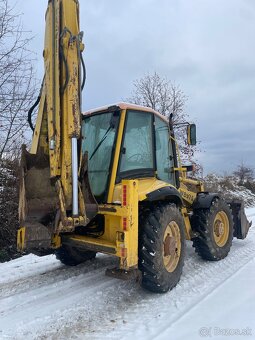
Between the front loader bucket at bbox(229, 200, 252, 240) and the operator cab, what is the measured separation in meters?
2.57

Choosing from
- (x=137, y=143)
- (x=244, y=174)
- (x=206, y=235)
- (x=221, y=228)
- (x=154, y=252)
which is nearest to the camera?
(x=154, y=252)

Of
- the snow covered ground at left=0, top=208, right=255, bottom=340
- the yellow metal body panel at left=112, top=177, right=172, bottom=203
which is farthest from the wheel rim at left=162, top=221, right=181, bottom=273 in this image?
the yellow metal body panel at left=112, top=177, right=172, bottom=203

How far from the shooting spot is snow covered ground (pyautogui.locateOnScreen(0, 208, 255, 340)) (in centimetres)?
363

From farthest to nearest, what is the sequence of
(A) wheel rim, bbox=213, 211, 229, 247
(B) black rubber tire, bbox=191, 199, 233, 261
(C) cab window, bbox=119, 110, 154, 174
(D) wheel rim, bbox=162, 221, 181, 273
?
(A) wheel rim, bbox=213, 211, 229, 247
(B) black rubber tire, bbox=191, 199, 233, 261
(C) cab window, bbox=119, 110, 154, 174
(D) wheel rim, bbox=162, 221, 181, 273

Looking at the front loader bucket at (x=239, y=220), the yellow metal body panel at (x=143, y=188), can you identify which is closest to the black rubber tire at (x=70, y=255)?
the yellow metal body panel at (x=143, y=188)

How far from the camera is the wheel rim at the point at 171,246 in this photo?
491cm

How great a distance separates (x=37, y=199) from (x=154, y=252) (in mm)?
→ 1608

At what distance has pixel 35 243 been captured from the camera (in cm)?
438

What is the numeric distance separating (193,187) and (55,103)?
378 centimetres

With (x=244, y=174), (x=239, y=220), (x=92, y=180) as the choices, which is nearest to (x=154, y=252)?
(x=92, y=180)

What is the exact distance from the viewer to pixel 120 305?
441 centimetres

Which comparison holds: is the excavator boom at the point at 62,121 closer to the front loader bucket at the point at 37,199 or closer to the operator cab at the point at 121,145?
the front loader bucket at the point at 37,199

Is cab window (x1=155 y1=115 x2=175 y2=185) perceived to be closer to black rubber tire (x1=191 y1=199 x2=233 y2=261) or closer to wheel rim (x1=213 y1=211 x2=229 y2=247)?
black rubber tire (x1=191 y1=199 x2=233 y2=261)

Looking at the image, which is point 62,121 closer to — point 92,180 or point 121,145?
point 121,145
